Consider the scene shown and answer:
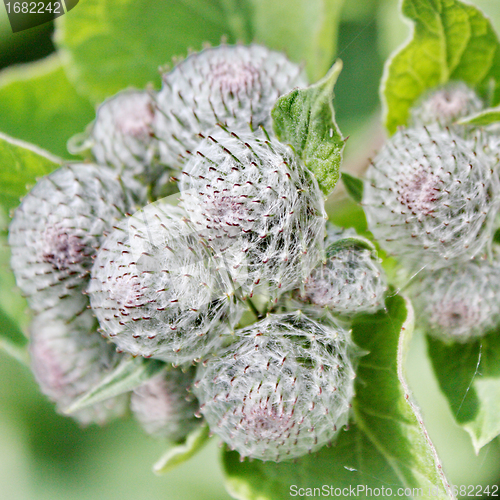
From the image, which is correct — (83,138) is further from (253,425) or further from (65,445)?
(65,445)

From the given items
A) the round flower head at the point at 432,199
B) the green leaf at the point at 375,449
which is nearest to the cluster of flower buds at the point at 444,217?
the round flower head at the point at 432,199

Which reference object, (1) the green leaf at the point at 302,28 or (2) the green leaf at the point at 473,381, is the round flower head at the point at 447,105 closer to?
(1) the green leaf at the point at 302,28

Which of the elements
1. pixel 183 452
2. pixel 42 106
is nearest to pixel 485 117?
pixel 183 452

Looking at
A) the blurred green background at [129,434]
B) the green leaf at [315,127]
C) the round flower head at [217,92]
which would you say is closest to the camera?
the green leaf at [315,127]

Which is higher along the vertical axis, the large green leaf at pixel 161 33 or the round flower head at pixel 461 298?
the large green leaf at pixel 161 33

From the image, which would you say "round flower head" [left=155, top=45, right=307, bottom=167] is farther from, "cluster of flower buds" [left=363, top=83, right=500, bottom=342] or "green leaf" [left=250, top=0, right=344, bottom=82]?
"cluster of flower buds" [left=363, top=83, right=500, bottom=342]

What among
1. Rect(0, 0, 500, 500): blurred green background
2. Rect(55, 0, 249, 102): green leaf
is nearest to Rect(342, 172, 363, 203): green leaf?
Rect(0, 0, 500, 500): blurred green background
